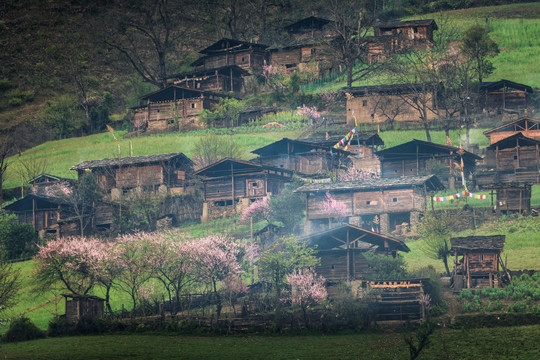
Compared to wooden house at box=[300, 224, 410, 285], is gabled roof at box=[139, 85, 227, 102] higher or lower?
higher

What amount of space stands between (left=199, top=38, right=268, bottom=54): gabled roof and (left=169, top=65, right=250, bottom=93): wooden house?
20.8 feet

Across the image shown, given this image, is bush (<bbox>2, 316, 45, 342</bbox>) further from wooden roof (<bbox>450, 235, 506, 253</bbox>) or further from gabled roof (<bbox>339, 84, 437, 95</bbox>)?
gabled roof (<bbox>339, 84, 437, 95</bbox>)

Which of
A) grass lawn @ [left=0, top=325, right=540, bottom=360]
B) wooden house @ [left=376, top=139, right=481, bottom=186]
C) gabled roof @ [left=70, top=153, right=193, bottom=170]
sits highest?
gabled roof @ [left=70, top=153, right=193, bottom=170]

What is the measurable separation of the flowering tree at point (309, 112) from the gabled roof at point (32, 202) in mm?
32051

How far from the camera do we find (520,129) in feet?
253

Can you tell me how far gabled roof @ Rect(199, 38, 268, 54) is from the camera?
114 metres

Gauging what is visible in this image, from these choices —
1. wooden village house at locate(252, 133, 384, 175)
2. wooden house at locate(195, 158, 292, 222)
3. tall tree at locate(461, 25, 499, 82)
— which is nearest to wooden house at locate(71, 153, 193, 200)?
wooden house at locate(195, 158, 292, 222)

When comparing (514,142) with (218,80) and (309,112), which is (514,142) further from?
(218,80)

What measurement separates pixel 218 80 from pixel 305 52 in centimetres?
1357

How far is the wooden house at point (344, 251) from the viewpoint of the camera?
47656mm

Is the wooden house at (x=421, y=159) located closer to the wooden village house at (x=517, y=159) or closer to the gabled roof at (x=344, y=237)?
the wooden village house at (x=517, y=159)

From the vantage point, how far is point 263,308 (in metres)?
45.5

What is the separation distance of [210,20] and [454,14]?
147 ft

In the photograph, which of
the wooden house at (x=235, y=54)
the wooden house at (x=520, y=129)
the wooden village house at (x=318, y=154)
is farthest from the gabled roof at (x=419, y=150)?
the wooden house at (x=235, y=54)
